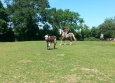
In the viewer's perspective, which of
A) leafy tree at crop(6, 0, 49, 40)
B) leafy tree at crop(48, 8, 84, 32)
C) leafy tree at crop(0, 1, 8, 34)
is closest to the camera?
leafy tree at crop(0, 1, 8, 34)

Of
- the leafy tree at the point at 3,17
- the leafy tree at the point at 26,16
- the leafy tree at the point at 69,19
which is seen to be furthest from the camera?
the leafy tree at the point at 69,19

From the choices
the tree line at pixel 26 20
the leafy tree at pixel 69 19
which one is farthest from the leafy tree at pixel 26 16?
the leafy tree at pixel 69 19

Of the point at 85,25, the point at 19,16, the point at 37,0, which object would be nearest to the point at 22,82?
the point at 19,16

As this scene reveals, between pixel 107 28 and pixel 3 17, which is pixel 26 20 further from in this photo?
pixel 107 28

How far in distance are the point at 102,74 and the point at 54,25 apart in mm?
51551

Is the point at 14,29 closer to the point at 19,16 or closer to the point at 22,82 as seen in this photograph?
the point at 19,16

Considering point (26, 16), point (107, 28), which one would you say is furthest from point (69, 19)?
point (26, 16)

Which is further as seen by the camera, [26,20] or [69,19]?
[69,19]

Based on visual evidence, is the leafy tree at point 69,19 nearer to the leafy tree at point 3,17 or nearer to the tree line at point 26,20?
the tree line at point 26,20

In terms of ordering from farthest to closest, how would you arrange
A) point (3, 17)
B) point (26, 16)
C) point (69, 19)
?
point (69, 19)
point (3, 17)
point (26, 16)

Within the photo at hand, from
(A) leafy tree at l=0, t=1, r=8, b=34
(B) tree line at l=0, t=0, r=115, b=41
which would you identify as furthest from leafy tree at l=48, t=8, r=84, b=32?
(A) leafy tree at l=0, t=1, r=8, b=34

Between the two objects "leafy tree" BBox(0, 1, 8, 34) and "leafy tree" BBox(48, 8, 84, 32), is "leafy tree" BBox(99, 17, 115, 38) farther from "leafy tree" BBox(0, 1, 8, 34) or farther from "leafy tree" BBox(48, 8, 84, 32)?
"leafy tree" BBox(0, 1, 8, 34)

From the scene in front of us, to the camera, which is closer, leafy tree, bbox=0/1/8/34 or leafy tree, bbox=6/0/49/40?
leafy tree, bbox=0/1/8/34

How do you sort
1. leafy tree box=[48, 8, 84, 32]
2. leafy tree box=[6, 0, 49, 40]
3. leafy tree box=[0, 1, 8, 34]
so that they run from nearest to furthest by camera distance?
1. leafy tree box=[0, 1, 8, 34]
2. leafy tree box=[6, 0, 49, 40]
3. leafy tree box=[48, 8, 84, 32]
